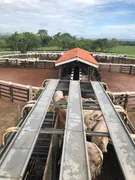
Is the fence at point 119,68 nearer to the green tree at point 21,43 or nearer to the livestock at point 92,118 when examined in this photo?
the livestock at point 92,118

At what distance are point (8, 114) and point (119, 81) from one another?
46.0ft

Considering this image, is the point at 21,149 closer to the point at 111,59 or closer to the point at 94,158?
the point at 94,158

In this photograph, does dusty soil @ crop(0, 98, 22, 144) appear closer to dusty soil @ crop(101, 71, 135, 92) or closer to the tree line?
dusty soil @ crop(101, 71, 135, 92)

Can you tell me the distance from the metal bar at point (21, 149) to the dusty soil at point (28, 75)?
14.3 m

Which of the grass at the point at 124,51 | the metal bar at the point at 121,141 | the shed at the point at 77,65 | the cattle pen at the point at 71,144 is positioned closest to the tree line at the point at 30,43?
the grass at the point at 124,51

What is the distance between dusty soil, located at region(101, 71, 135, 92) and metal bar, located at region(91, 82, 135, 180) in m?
12.6

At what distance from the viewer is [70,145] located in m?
3.63

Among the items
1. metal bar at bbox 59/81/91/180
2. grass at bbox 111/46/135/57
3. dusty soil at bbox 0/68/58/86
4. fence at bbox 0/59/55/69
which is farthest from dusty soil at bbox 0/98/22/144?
grass at bbox 111/46/135/57

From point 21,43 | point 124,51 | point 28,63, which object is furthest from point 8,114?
point 124,51

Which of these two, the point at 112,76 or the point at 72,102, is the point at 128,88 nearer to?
the point at 112,76

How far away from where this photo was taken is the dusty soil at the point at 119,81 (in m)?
18.2

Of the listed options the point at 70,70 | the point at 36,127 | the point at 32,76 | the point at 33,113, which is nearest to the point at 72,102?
the point at 33,113

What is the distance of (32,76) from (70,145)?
19.1 metres

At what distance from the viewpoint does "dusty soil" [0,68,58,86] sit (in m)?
19.8
